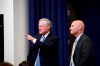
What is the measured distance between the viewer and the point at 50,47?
3.13 meters

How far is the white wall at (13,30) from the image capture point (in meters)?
3.55

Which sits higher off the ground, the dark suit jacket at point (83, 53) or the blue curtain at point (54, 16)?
the blue curtain at point (54, 16)

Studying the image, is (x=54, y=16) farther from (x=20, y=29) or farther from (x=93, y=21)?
(x=93, y=21)

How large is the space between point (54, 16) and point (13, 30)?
749 millimetres

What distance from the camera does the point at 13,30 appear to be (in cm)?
354

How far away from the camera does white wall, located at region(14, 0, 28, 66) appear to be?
11.8 ft

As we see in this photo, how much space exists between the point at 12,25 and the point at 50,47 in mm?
765

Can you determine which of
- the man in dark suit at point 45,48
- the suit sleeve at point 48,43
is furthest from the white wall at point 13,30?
the suit sleeve at point 48,43

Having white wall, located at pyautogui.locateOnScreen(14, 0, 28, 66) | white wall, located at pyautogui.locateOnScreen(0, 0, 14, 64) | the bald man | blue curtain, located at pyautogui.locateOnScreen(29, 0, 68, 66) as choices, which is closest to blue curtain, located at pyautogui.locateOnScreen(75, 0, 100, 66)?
blue curtain, located at pyautogui.locateOnScreen(29, 0, 68, 66)

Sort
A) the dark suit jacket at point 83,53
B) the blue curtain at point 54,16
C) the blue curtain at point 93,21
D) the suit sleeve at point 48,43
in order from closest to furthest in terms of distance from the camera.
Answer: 1. the dark suit jacket at point 83,53
2. the suit sleeve at point 48,43
3. the blue curtain at point 54,16
4. the blue curtain at point 93,21

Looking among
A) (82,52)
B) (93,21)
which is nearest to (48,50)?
(82,52)

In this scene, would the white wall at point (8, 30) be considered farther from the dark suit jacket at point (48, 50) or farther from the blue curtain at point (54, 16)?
the dark suit jacket at point (48, 50)

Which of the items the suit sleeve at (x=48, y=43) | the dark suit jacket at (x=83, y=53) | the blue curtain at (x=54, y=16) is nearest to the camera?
the dark suit jacket at (x=83, y=53)

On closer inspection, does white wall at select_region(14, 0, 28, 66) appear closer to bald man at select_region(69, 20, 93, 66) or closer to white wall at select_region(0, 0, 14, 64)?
white wall at select_region(0, 0, 14, 64)
